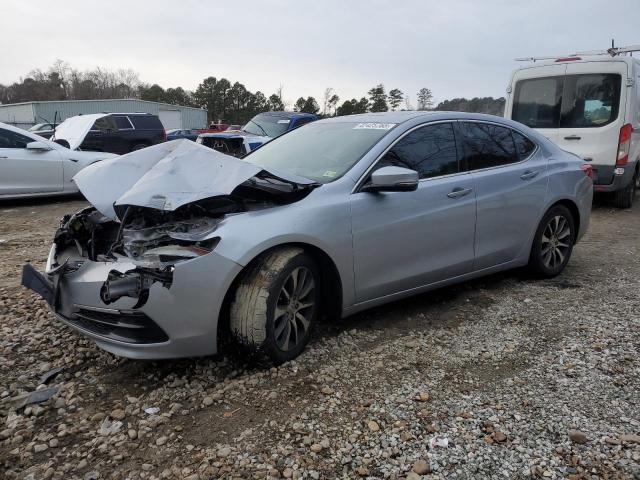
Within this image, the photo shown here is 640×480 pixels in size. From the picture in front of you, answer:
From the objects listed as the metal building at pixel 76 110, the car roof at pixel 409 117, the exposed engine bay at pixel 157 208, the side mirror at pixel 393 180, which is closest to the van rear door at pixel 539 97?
the car roof at pixel 409 117

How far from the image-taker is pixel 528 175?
14.6 ft

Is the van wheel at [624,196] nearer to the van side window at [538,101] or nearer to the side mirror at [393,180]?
the van side window at [538,101]

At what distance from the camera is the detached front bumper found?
2660 millimetres

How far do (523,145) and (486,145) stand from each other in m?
0.53

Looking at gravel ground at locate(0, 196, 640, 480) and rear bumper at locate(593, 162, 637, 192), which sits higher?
rear bumper at locate(593, 162, 637, 192)

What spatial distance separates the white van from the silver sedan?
486cm

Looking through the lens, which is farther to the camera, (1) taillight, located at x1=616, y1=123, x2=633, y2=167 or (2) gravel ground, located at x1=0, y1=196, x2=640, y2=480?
(1) taillight, located at x1=616, y1=123, x2=633, y2=167

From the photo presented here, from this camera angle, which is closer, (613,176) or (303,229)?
(303,229)

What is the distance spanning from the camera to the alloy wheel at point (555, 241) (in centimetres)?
475

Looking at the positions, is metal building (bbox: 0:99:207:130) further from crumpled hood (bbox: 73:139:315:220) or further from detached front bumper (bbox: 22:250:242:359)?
detached front bumper (bbox: 22:250:242:359)

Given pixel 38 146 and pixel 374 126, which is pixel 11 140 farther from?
pixel 374 126

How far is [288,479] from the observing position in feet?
7.16

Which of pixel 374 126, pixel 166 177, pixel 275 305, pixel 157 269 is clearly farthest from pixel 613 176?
pixel 157 269

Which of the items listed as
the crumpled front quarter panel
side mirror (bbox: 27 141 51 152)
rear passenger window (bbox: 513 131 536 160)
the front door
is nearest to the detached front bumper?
the crumpled front quarter panel
